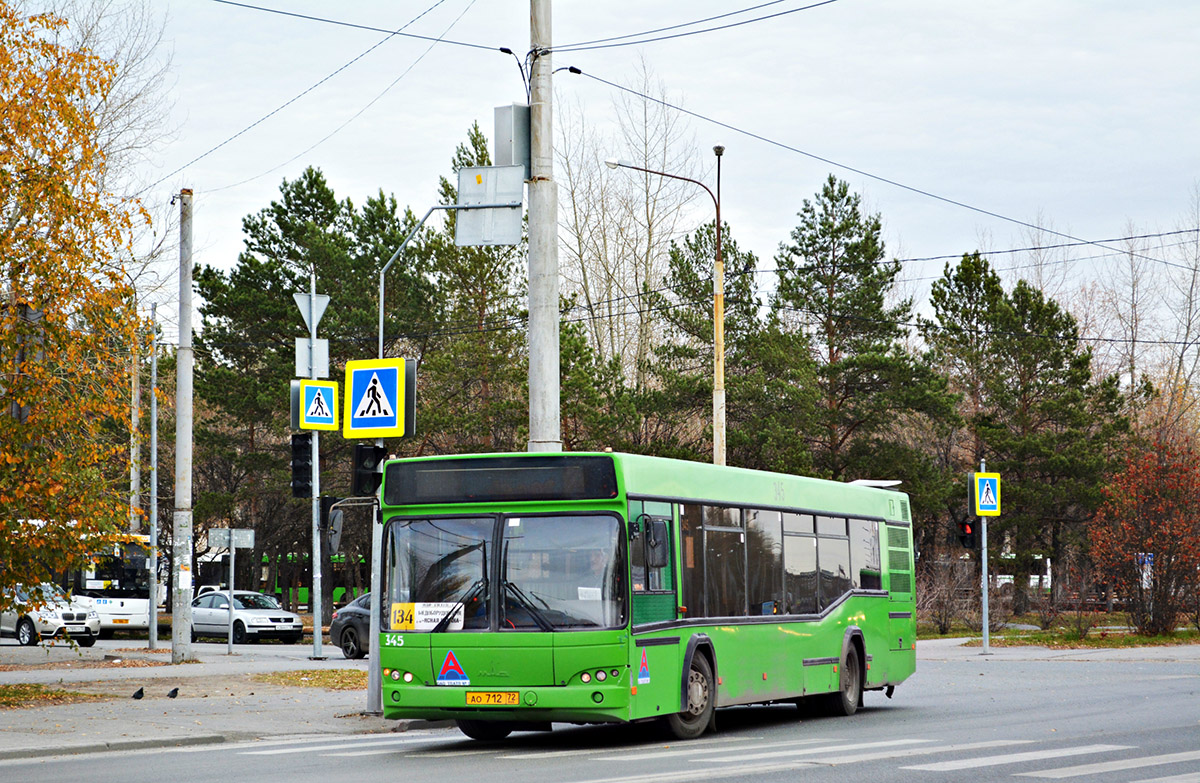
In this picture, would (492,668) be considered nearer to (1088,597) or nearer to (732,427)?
(1088,597)

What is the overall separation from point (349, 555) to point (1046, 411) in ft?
88.3

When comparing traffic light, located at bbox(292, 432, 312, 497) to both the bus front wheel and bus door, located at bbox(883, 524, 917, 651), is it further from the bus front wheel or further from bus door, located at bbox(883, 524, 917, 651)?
the bus front wheel

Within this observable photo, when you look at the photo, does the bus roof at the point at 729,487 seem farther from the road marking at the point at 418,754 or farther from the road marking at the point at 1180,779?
the road marking at the point at 1180,779

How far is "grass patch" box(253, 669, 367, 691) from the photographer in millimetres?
22266

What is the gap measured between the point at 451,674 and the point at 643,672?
1.72 m

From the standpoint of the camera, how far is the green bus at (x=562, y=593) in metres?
13.0

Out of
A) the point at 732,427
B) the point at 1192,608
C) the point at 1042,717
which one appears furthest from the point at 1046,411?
the point at 1042,717

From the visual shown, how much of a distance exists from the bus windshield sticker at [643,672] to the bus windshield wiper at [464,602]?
1560 mm

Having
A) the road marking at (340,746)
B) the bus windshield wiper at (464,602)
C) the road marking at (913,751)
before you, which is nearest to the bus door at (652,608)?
the bus windshield wiper at (464,602)

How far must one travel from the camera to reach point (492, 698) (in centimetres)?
1302

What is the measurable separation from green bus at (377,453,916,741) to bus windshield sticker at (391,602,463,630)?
0.03ft

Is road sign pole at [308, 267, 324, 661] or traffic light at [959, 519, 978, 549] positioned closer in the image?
road sign pole at [308, 267, 324, 661]

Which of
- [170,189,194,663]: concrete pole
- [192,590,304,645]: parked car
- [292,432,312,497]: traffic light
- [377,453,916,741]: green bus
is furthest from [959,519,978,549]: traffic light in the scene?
[192,590,304,645]: parked car

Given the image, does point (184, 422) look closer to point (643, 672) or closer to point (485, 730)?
point (485, 730)
